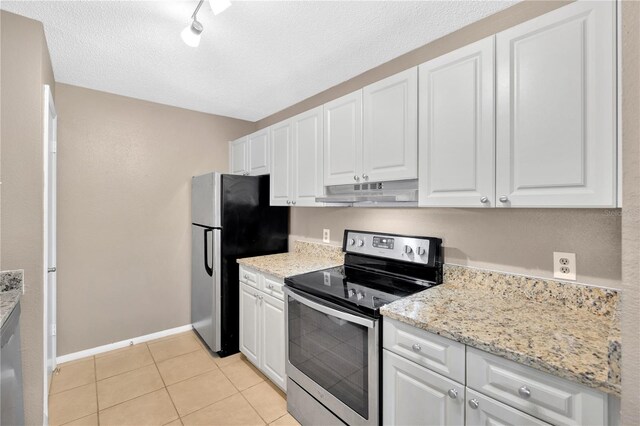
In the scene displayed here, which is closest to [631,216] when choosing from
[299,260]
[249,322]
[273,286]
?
[273,286]

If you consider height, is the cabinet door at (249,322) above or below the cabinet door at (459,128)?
below

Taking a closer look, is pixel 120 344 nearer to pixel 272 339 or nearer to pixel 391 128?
pixel 272 339

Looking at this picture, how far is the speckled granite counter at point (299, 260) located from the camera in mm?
2231

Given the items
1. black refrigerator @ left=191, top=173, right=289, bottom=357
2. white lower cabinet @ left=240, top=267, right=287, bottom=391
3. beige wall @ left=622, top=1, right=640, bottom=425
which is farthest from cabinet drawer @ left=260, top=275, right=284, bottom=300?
beige wall @ left=622, top=1, right=640, bottom=425

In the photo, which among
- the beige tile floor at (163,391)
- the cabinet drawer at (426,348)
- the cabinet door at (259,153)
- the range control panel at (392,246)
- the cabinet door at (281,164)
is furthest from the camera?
the cabinet door at (259,153)

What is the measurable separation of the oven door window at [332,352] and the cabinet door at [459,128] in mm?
825

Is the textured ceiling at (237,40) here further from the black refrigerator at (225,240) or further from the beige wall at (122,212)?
the black refrigerator at (225,240)

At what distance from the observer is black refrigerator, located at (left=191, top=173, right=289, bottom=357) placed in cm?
264

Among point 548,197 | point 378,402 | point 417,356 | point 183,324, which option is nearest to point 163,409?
point 183,324

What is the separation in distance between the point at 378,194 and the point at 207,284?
1.88m

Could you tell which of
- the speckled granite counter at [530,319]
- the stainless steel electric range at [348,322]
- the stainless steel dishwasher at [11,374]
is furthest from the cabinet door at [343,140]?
the stainless steel dishwasher at [11,374]

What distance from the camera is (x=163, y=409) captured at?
80.0 inches

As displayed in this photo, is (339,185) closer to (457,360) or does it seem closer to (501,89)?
(501,89)

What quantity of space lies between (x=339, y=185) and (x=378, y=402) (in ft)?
4.40
